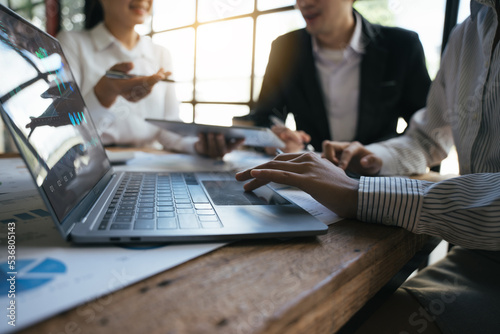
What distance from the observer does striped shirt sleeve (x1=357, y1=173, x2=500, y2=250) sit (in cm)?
43

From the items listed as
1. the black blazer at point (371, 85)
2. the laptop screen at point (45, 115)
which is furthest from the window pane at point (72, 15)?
the laptop screen at point (45, 115)

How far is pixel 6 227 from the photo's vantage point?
365 millimetres

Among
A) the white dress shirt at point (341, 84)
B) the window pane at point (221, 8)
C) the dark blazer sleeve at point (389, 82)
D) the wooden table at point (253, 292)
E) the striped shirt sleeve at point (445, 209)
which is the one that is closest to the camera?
the wooden table at point (253, 292)

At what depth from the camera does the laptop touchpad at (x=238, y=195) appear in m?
0.45

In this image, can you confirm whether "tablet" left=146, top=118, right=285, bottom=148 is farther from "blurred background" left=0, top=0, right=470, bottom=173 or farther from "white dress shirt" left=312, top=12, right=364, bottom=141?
"blurred background" left=0, top=0, right=470, bottom=173

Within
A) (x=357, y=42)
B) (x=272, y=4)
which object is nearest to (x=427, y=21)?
(x=357, y=42)

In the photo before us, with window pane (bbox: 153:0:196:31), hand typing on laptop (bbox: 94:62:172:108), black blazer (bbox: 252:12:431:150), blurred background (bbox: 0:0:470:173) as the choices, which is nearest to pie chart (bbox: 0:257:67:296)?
hand typing on laptop (bbox: 94:62:172:108)

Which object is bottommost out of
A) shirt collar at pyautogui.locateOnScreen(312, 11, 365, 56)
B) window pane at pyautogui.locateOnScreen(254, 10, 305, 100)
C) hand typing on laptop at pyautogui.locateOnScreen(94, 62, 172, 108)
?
hand typing on laptop at pyautogui.locateOnScreen(94, 62, 172, 108)

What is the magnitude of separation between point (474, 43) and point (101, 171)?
0.94 meters

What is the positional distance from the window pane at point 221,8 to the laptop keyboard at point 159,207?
6.05 feet

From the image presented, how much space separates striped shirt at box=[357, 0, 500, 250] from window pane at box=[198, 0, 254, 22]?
157 centimetres

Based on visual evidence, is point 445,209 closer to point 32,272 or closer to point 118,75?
point 32,272

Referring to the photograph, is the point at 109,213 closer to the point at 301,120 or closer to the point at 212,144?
the point at 212,144

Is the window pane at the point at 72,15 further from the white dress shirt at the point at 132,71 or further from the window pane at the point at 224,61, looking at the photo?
the white dress shirt at the point at 132,71
